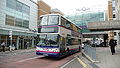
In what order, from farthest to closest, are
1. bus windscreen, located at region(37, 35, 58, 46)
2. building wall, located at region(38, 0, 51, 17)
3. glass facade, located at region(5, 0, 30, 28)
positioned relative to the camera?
building wall, located at region(38, 0, 51, 17), glass facade, located at region(5, 0, 30, 28), bus windscreen, located at region(37, 35, 58, 46)

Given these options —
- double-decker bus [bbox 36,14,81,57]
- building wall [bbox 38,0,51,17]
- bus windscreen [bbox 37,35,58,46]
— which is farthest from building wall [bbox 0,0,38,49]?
bus windscreen [bbox 37,35,58,46]

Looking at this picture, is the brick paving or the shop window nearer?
the brick paving

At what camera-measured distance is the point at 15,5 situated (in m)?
30.4

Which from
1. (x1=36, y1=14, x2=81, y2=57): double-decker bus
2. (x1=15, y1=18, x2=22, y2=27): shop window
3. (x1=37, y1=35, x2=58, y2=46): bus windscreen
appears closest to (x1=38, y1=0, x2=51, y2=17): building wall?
(x1=15, y1=18, x2=22, y2=27): shop window

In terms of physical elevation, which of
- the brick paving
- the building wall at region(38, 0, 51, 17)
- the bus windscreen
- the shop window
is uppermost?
the building wall at region(38, 0, 51, 17)

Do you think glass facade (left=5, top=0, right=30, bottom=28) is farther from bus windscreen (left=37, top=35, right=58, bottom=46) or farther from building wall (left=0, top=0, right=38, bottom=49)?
bus windscreen (left=37, top=35, right=58, bottom=46)

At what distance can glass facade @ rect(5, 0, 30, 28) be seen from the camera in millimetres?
28422

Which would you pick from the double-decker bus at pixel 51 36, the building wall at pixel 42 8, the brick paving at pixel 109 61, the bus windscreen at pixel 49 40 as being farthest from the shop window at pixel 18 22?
the brick paving at pixel 109 61

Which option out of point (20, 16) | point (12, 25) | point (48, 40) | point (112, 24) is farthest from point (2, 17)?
point (112, 24)

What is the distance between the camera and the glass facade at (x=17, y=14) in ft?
93.2

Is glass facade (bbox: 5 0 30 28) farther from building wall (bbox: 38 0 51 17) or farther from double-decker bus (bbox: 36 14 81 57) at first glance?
double-decker bus (bbox: 36 14 81 57)

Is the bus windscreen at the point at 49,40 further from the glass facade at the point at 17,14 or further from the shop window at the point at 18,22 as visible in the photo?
the shop window at the point at 18,22

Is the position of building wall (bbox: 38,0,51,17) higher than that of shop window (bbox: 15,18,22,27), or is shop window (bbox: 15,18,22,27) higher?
building wall (bbox: 38,0,51,17)

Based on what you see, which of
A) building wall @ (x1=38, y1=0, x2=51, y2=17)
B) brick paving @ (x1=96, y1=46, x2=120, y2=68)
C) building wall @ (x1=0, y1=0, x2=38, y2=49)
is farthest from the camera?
building wall @ (x1=38, y1=0, x2=51, y2=17)
